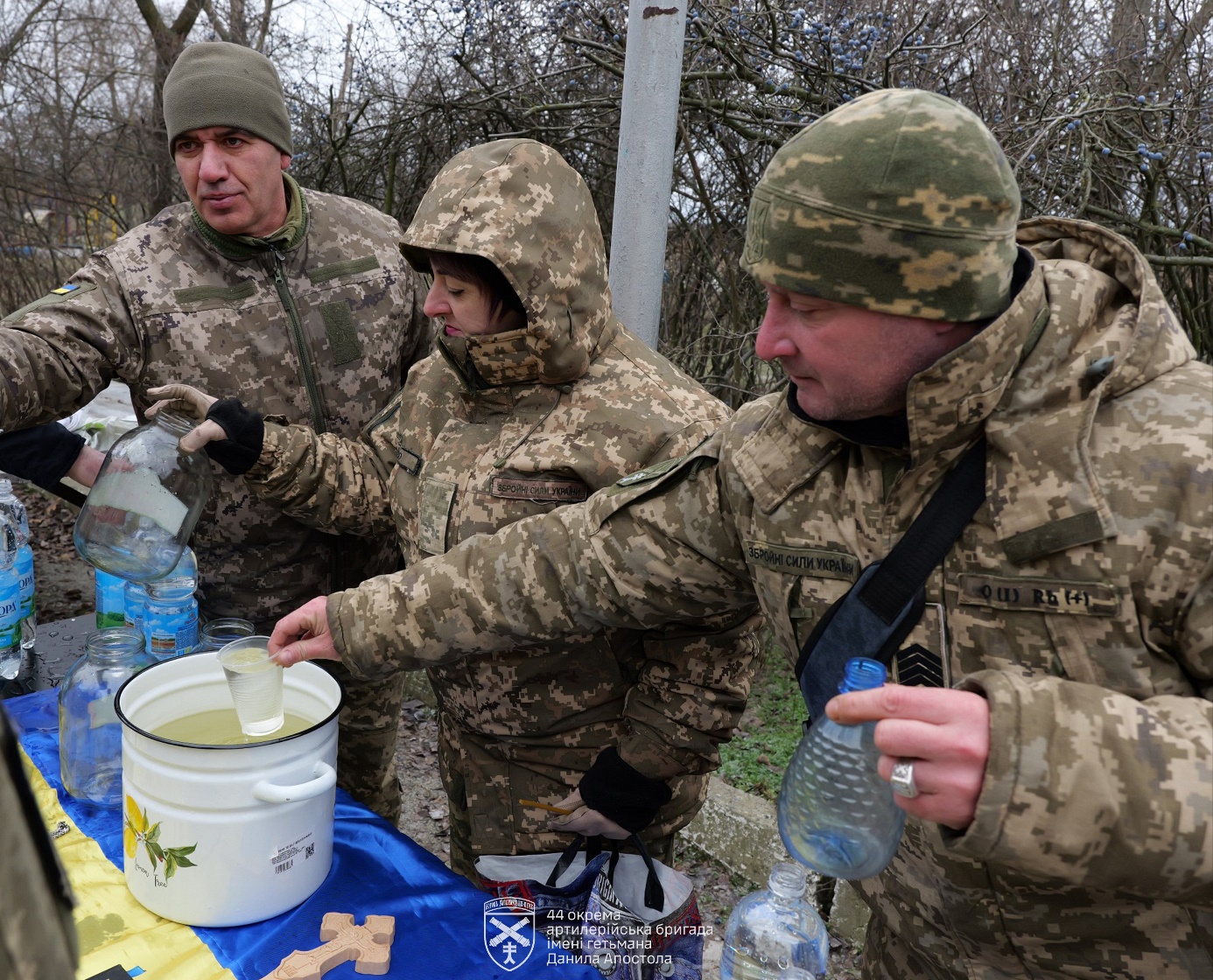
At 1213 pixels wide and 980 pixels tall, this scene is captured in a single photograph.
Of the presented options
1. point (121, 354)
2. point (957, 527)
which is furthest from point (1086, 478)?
point (121, 354)

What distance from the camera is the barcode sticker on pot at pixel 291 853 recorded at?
1482 mm

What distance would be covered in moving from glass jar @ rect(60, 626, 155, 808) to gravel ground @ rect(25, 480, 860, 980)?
161cm

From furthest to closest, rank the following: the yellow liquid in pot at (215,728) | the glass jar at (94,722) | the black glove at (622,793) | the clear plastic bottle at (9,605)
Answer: the clear plastic bottle at (9,605), the black glove at (622,793), the glass jar at (94,722), the yellow liquid in pot at (215,728)

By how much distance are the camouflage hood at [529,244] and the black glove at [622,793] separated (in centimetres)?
87

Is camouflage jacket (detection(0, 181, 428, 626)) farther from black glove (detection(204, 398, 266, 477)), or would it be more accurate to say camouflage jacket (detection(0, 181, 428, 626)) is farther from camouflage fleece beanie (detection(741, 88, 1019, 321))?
camouflage fleece beanie (detection(741, 88, 1019, 321))

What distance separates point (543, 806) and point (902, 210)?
1569mm

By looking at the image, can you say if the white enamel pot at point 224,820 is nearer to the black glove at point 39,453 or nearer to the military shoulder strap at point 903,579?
the military shoulder strap at point 903,579

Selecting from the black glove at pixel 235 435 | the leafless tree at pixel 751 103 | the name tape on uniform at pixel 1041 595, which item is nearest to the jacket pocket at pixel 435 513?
the black glove at pixel 235 435

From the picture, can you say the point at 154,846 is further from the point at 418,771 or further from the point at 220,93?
the point at 418,771

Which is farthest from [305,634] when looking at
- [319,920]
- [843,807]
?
[843,807]

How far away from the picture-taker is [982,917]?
4.38 ft

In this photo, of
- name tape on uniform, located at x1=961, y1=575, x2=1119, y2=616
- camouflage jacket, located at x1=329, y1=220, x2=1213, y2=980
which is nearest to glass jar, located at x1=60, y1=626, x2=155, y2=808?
camouflage jacket, located at x1=329, y1=220, x2=1213, y2=980

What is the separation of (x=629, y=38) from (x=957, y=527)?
210cm

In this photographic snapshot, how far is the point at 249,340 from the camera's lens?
2600 millimetres
